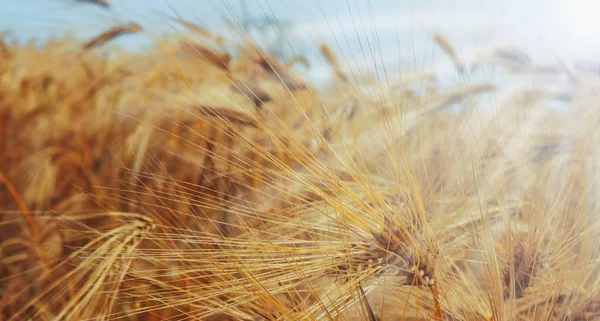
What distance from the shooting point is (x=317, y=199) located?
64 cm

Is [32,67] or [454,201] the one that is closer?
[454,201]

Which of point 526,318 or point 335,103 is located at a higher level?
point 335,103

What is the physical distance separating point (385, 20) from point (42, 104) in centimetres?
68

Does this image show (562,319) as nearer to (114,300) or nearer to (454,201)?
(454,201)

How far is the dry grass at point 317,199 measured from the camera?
546mm

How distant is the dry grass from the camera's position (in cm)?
55

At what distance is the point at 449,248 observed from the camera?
575 millimetres

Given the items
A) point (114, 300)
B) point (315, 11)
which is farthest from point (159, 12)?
point (114, 300)

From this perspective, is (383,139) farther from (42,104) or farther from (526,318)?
(42,104)

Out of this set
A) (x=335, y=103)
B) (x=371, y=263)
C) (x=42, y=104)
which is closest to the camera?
(x=371, y=263)

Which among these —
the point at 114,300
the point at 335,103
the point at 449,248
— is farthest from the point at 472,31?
the point at 114,300

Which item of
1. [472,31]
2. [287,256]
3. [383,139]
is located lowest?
[287,256]

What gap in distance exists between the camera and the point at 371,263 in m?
0.53

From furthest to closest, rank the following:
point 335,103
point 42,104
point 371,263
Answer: point 42,104
point 335,103
point 371,263
